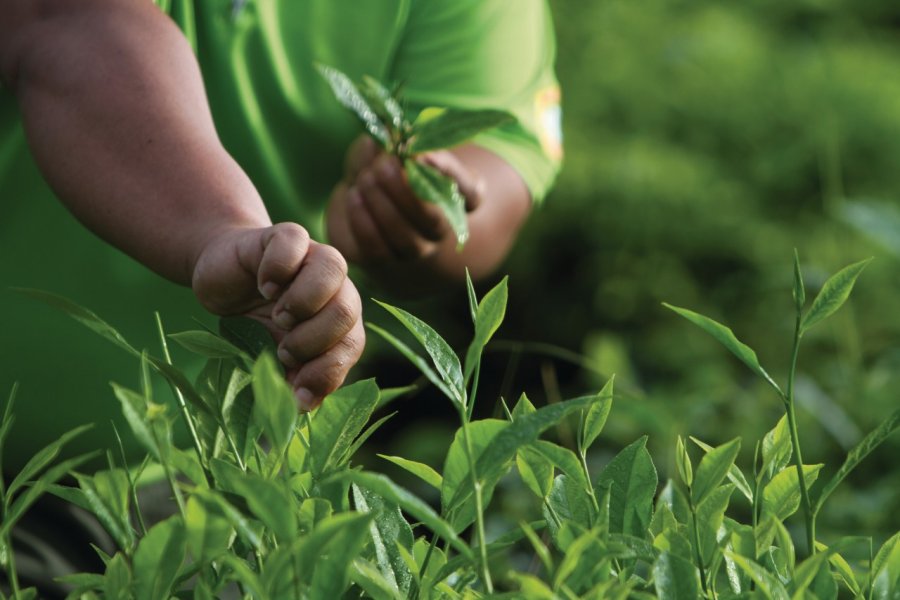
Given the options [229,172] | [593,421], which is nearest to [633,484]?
[593,421]

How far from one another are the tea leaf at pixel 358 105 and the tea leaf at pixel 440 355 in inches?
8.4

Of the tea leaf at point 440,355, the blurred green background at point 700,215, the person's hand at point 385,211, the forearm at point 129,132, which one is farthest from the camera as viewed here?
the blurred green background at point 700,215

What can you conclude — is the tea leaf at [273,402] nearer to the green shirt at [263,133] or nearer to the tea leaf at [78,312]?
the tea leaf at [78,312]

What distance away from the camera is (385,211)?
3.79 feet

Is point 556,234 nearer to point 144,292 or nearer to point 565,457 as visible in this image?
point 144,292

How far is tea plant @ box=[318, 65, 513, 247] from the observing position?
2.03 ft

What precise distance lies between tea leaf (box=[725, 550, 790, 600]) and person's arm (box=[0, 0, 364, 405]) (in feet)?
0.62

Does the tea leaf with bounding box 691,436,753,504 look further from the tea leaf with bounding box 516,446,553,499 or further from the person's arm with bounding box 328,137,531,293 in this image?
the person's arm with bounding box 328,137,531,293

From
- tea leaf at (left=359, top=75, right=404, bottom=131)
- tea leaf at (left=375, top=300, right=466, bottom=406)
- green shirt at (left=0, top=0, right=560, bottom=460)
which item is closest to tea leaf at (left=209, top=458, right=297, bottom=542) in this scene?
tea leaf at (left=375, top=300, right=466, bottom=406)

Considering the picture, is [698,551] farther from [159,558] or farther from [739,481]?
[159,558]

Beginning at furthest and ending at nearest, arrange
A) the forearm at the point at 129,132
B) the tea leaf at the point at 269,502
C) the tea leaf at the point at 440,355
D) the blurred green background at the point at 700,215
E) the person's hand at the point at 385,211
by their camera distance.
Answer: the blurred green background at the point at 700,215, the person's hand at the point at 385,211, the forearm at the point at 129,132, the tea leaf at the point at 440,355, the tea leaf at the point at 269,502

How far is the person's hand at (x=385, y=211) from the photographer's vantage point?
3.71 ft

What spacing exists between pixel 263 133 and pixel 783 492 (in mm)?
887

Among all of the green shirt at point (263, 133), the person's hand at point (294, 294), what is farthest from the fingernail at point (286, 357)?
the green shirt at point (263, 133)
